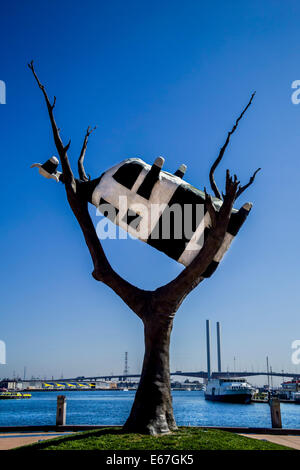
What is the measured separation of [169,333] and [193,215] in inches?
126

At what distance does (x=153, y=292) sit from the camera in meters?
10.8

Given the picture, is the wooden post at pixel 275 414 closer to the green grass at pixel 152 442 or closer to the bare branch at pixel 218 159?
the green grass at pixel 152 442

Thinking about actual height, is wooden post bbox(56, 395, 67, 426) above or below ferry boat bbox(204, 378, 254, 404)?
above

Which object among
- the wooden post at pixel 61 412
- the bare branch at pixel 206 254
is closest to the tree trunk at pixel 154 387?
the bare branch at pixel 206 254

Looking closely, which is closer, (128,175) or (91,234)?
(128,175)

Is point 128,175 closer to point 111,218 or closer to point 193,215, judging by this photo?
point 111,218

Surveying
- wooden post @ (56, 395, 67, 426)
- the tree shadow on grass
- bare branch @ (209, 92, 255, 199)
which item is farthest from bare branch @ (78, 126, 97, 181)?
wooden post @ (56, 395, 67, 426)

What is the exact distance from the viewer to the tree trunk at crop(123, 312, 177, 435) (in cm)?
958

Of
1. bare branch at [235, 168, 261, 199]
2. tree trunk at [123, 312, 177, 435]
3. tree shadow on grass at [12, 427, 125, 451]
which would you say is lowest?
tree shadow on grass at [12, 427, 125, 451]

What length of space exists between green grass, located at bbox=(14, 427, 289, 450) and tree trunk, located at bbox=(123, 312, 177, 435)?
365 millimetres

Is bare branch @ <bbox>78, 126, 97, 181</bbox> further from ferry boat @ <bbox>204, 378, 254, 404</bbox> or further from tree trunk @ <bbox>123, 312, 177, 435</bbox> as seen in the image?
ferry boat @ <bbox>204, 378, 254, 404</bbox>
